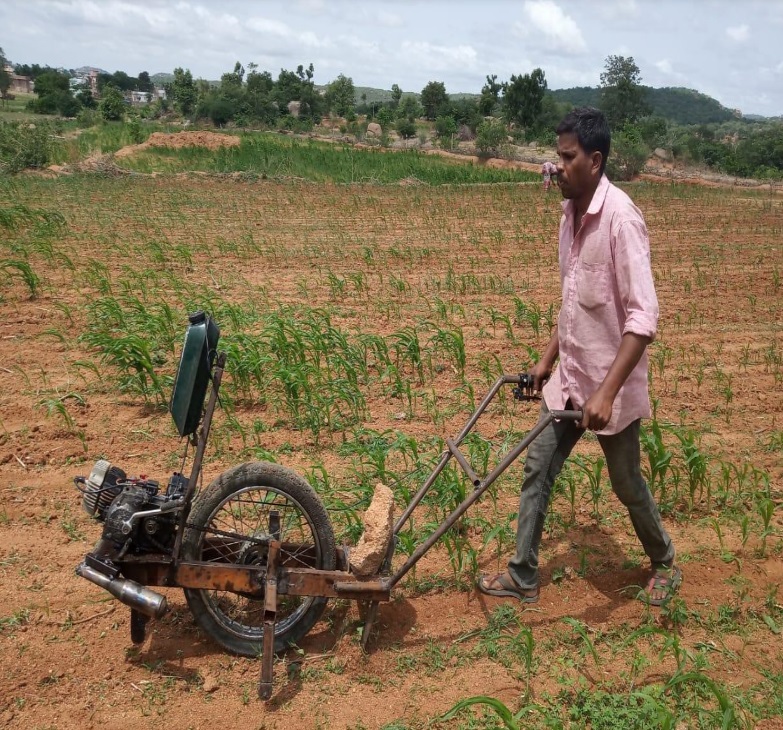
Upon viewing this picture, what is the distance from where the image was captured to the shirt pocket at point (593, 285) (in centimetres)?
294

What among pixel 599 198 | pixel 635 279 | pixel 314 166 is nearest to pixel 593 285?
pixel 635 279

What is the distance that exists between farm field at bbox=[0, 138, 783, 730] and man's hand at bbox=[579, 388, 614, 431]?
0.85 m

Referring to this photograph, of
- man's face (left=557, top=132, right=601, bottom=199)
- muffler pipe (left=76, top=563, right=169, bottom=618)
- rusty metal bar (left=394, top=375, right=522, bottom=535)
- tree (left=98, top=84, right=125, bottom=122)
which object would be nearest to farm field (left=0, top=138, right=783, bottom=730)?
muffler pipe (left=76, top=563, right=169, bottom=618)

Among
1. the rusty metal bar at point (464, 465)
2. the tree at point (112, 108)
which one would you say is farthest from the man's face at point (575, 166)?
the tree at point (112, 108)

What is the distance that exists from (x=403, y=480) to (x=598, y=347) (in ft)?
4.99

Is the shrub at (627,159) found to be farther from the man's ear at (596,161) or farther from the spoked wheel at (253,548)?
the spoked wheel at (253,548)

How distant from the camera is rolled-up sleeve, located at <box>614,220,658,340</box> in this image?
276 centimetres

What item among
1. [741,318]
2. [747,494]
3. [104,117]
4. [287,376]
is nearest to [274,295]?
[287,376]

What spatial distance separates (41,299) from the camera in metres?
8.14

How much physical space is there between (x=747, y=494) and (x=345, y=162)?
23660 mm

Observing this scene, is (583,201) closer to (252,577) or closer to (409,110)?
(252,577)

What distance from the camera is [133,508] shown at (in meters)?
2.78

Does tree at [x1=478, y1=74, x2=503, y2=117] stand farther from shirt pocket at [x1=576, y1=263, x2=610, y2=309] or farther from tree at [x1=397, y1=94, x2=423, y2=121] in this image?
shirt pocket at [x1=576, y1=263, x2=610, y2=309]

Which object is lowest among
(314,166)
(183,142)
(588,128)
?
(314,166)
